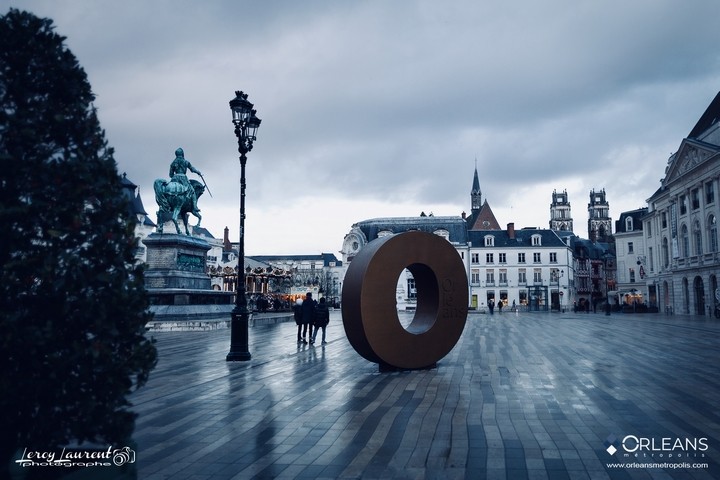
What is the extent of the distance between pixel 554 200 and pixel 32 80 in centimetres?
17914

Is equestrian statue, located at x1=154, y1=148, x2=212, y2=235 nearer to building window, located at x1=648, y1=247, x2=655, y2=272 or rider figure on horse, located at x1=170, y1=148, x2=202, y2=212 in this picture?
rider figure on horse, located at x1=170, y1=148, x2=202, y2=212

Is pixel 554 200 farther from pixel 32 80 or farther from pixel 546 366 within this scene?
pixel 32 80

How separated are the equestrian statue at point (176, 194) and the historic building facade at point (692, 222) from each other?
44.5 meters

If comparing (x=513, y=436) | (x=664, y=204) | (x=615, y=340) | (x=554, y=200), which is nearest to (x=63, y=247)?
(x=513, y=436)

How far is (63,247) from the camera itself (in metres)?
3.77

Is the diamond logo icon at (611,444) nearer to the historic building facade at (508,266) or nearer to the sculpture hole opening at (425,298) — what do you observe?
the sculpture hole opening at (425,298)

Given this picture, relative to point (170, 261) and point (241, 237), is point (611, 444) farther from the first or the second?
point (170, 261)

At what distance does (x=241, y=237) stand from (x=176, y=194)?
15.4 m

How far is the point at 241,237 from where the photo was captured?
16.6m

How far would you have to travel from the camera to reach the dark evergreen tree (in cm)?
361

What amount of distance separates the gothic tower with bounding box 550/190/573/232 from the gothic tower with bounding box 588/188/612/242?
Answer: 6355 mm

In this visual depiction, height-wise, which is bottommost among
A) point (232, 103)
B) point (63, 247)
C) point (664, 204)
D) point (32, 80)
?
point (63, 247)

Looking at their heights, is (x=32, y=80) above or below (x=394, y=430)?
above

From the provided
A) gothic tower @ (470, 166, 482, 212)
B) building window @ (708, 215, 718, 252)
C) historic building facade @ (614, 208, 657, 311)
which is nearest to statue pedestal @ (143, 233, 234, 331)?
building window @ (708, 215, 718, 252)
